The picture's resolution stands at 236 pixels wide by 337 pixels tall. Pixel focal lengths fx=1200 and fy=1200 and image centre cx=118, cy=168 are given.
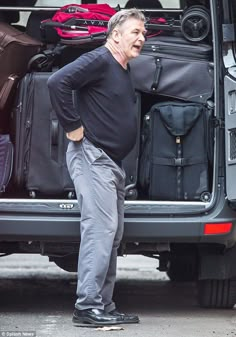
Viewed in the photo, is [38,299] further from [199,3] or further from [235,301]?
[199,3]

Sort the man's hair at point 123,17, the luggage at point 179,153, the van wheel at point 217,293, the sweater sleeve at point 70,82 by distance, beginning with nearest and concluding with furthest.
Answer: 1. the sweater sleeve at point 70,82
2. the man's hair at point 123,17
3. the luggage at point 179,153
4. the van wheel at point 217,293

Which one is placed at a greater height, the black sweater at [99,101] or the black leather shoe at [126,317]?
the black sweater at [99,101]

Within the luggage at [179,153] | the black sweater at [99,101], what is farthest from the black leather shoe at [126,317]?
the black sweater at [99,101]

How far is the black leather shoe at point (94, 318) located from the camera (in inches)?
261

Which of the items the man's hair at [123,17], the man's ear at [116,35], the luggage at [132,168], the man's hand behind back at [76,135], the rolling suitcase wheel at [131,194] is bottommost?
the rolling suitcase wheel at [131,194]

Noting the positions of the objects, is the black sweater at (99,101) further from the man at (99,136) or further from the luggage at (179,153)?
the luggage at (179,153)

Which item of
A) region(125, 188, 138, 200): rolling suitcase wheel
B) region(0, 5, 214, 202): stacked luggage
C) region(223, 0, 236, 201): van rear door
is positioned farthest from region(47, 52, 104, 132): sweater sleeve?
region(223, 0, 236, 201): van rear door

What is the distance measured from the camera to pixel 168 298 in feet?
27.3

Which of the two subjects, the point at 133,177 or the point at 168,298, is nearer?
the point at 133,177

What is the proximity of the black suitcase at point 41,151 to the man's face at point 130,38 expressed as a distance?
1.79ft

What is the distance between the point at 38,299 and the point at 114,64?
2035 millimetres

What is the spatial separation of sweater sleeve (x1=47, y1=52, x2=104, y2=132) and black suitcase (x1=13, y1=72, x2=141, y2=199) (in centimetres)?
46

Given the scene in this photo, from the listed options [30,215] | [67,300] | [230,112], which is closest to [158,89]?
[230,112]

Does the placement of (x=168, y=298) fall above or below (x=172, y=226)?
below
